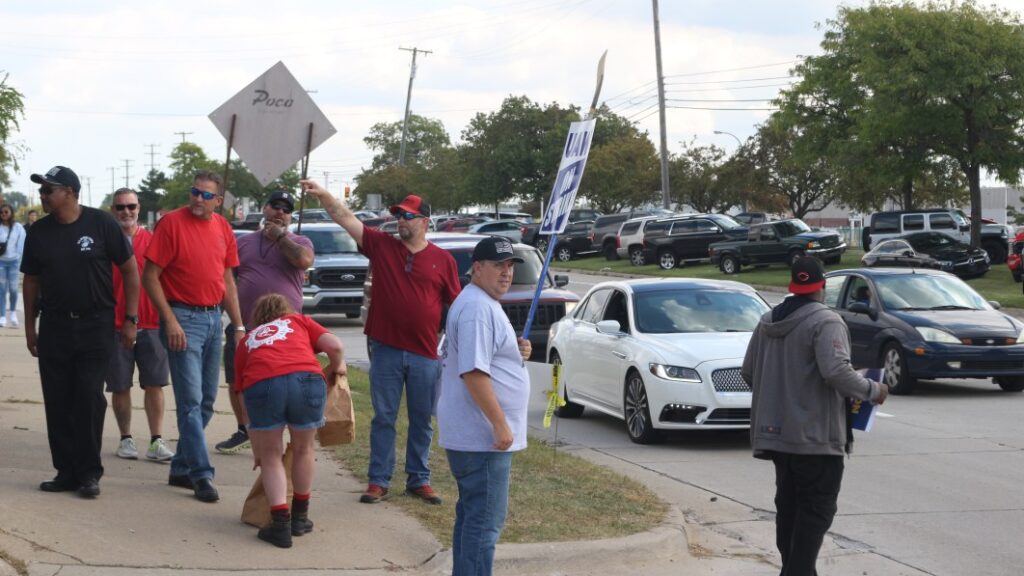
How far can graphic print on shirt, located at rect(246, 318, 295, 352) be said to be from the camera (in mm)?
6910

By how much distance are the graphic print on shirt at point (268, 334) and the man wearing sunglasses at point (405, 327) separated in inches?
43.7

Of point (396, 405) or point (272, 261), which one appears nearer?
point (396, 405)

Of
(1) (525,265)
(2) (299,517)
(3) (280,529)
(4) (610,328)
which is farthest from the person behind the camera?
(1) (525,265)

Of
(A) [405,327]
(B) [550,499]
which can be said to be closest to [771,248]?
(B) [550,499]

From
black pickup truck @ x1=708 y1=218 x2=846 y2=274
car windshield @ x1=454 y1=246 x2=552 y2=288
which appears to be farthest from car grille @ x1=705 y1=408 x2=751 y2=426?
black pickup truck @ x1=708 y1=218 x2=846 y2=274

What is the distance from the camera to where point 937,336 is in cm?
1575

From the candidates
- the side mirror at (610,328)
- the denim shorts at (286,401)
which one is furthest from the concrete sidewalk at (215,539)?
the side mirror at (610,328)

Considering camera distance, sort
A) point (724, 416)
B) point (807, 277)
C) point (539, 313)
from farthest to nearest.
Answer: point (539, 313)
point (724, 416)
point (807, 277)

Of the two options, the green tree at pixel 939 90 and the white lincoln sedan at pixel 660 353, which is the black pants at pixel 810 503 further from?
the green tree at pixel 939 90

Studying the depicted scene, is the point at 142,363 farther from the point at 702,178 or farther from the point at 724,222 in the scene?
the point at 702,178

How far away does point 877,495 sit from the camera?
9.77 m

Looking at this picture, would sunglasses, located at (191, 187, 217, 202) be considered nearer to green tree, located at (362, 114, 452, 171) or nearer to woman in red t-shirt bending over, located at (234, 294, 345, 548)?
woman in red t-shirt bending over, located at (234, 294, 345, 548)

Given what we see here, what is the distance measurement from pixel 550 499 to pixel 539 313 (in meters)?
9.87

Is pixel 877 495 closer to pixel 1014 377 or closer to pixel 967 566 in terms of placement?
pixel 967 566
